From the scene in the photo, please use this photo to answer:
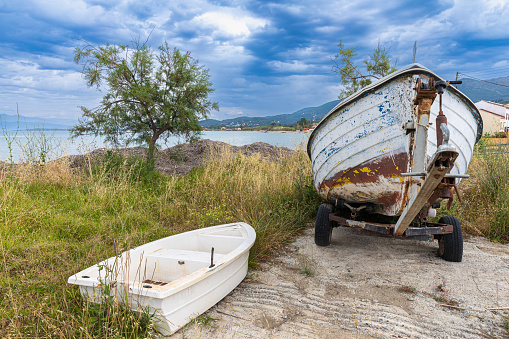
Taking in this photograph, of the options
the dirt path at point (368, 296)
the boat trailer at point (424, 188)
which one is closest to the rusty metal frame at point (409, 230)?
the boat trailer at point (424, 188)

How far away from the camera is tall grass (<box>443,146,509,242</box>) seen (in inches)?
177

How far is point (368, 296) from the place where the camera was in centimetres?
288

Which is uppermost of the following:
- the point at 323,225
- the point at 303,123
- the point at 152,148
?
the point at 303,123

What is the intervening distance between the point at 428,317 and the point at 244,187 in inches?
144

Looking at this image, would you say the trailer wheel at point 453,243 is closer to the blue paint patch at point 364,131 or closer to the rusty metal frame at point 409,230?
the rusty metal frame at point 409,230

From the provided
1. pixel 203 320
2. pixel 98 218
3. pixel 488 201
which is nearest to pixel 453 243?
pixel 488 201

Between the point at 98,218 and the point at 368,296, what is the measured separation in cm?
389

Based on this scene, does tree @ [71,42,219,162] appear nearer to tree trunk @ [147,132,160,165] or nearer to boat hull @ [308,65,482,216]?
tree trunk @ [147,132,160,165]

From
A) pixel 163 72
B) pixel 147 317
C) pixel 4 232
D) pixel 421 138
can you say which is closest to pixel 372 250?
pixel 421 138

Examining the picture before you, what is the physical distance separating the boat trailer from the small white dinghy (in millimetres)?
1323

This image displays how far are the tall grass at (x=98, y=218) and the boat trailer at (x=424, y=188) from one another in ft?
3.80

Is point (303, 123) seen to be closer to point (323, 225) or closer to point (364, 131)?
point (323, 225)

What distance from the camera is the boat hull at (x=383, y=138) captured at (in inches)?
119

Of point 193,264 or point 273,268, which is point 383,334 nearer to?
point 273,268
